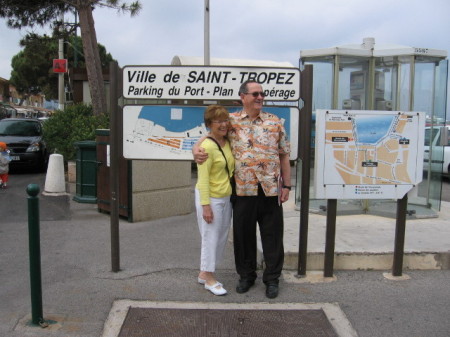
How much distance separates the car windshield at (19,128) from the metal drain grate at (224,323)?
11391 millimetres

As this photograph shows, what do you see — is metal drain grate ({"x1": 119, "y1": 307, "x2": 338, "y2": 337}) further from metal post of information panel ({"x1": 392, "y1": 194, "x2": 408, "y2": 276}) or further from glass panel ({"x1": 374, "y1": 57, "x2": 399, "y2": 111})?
glass panel ({"x1": 374, "y1": 57, "x2": 399, "y2": 111})

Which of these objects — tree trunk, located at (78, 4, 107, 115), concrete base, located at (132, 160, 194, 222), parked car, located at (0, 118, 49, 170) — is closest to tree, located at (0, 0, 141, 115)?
tree trunk, located at (78, 4, 107, 115)

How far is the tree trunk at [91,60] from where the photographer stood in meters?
11.9

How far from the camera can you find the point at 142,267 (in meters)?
4.67

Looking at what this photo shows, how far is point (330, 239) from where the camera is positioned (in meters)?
4.33

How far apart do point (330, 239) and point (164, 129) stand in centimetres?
194

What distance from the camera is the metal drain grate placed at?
330 cm

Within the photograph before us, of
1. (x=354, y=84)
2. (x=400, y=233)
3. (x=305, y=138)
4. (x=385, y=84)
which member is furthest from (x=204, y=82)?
(x=385, y=84)

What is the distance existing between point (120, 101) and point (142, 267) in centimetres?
174

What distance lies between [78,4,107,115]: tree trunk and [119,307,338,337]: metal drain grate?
938cm

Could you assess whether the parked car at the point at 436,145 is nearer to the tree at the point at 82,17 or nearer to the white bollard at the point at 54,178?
the white bollard at the point at 54,178

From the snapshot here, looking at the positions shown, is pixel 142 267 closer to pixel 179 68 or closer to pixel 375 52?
pixel 179 68

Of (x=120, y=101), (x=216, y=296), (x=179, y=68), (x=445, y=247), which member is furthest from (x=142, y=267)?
(x=445, y=247)

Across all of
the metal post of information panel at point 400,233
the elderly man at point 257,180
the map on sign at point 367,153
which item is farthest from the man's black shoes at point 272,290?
the metal post of information panel at point 400,233
